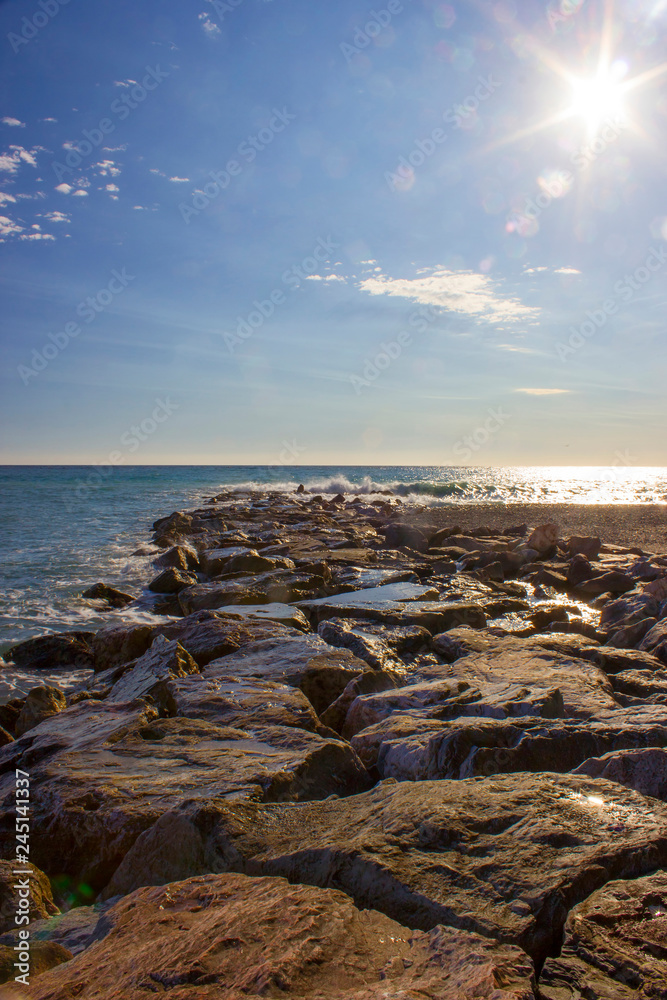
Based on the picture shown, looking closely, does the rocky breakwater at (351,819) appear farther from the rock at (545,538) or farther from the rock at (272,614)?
the rock at (545,538)

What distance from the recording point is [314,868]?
1953mm

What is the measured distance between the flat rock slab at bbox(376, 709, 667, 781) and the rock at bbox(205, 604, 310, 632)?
3291 mm

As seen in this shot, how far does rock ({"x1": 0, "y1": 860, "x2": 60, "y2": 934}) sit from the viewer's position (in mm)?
2217

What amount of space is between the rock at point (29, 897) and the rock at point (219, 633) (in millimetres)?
2923

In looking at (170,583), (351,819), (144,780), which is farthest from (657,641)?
(170,583)

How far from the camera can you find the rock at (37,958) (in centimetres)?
186

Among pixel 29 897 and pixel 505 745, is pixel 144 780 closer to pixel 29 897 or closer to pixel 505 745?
pixel 29 897

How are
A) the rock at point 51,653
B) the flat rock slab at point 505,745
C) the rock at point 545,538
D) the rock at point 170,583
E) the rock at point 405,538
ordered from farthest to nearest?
the rock at point 405,538 → the rock at point 545,538 → the rock at point 170,583 → the rock at point 51,653 → the flat rock slab at point 505,745

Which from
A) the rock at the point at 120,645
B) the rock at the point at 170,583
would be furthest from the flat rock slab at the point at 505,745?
the rock at the point at 170,583

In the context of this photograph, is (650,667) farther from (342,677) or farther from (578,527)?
(578,527)

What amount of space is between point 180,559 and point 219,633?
24.2 ft

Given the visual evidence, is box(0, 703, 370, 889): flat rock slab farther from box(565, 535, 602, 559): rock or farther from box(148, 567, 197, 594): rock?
box(565, 535, 602, 559): rock

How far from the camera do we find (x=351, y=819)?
225cm

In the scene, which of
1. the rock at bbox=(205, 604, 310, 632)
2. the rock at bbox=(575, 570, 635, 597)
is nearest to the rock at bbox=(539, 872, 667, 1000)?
the rock at bbox=(205, 604, 310, 632)
